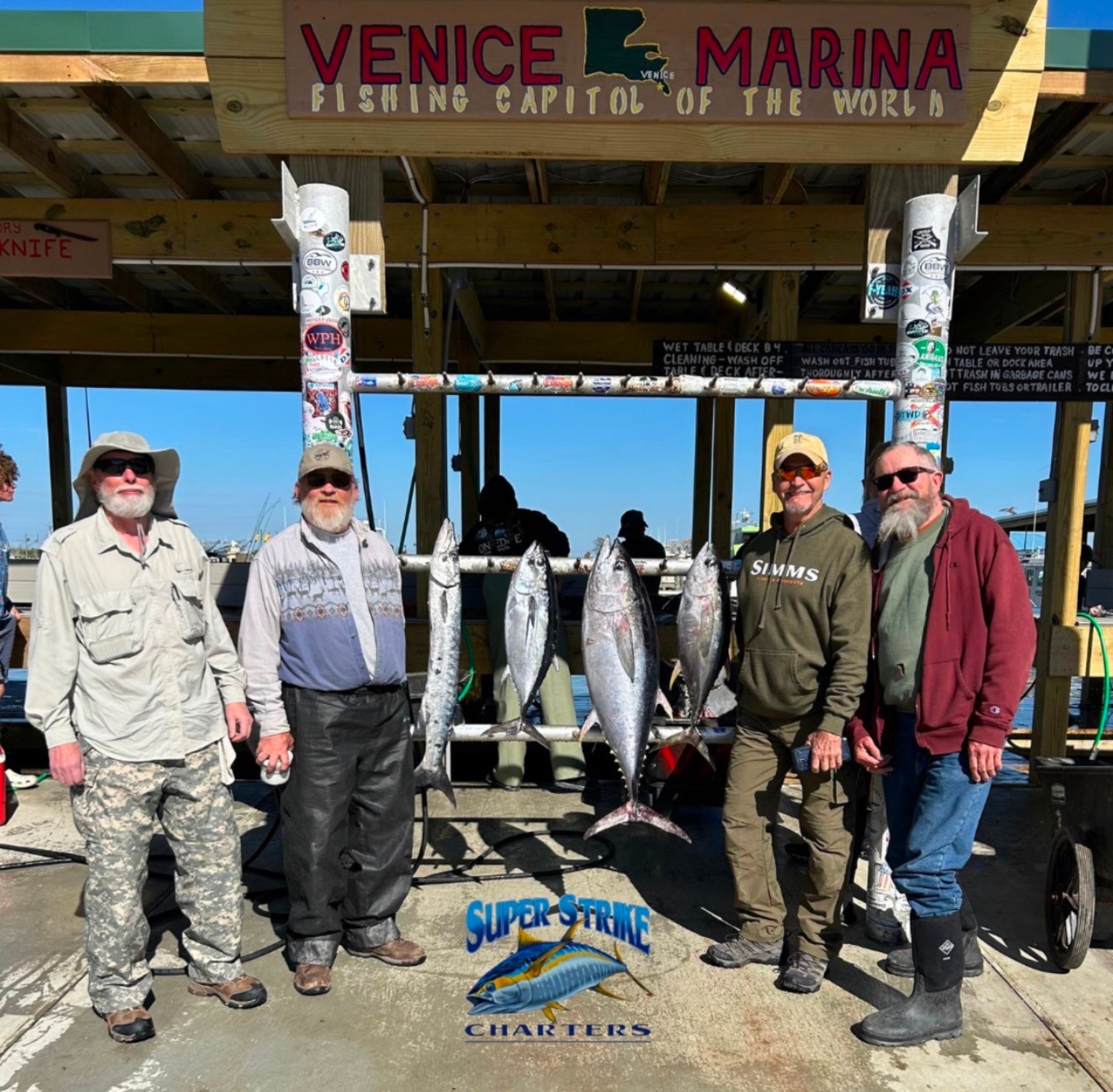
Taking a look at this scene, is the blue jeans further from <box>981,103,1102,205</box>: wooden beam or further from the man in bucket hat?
<box>981,103,1102,205</box>: wooden beam

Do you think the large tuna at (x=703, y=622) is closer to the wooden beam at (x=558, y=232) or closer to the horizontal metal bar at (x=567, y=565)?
the horizontal metal bar at (x=567, y=565)

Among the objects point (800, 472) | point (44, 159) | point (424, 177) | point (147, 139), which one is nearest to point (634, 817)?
point (800, 472)

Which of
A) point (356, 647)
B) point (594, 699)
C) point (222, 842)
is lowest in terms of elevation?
point (222, 842)

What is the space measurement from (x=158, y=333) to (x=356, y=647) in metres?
7.94

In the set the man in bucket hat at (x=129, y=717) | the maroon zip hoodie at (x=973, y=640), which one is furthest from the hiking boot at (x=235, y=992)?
the maroon zip hoodie at (x=973, y=640)

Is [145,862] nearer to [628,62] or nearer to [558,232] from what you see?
[628,62]

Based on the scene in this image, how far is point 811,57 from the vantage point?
10.7ft

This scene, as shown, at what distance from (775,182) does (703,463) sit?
20.0 feet

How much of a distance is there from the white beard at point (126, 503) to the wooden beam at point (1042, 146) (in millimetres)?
4601

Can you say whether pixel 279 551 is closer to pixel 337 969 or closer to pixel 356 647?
pixel 356 647

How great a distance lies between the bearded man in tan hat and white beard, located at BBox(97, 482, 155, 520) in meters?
0.42

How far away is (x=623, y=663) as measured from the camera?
2984 millimetres

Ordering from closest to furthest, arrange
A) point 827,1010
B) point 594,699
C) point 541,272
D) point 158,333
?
point 827,1010, point 594,699, point 541,272, point 158,333

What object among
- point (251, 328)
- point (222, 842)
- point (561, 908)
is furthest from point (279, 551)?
point (251, 328)
